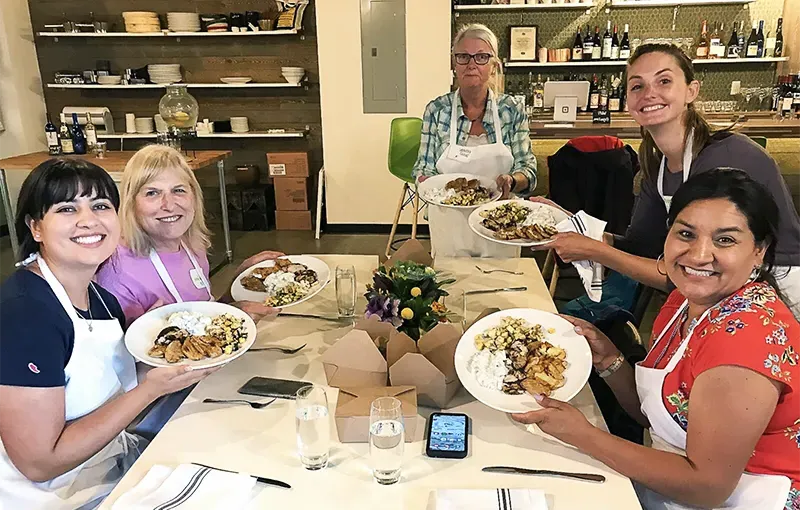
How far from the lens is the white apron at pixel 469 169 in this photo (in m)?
2.84

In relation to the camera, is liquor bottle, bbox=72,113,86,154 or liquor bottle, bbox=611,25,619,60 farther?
liquor bottle, bbox=611,25,619,60

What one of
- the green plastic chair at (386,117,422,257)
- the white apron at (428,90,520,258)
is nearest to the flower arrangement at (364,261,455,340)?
the white apron at (428,90,520,258)

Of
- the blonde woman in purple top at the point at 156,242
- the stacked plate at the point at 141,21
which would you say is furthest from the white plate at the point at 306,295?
the stacked plate at the point at 141,21

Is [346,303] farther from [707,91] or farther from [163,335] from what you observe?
[707,91]

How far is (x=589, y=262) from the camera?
198cm

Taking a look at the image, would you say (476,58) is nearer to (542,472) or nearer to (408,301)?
(408,301)

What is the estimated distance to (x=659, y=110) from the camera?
6.13 feet

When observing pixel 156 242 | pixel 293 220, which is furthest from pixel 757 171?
pixel 293 220

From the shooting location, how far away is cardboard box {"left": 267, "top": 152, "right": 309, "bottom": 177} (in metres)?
5.45

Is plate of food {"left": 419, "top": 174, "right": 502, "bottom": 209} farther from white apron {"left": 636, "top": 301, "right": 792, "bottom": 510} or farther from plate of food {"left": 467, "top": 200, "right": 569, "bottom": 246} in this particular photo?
white apron {"left": 636, "top": 301, "right": 792, "bottom": 510}

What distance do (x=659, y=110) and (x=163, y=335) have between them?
5.06ft

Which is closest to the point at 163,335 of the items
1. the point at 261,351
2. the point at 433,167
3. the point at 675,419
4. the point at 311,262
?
the point at 261,351

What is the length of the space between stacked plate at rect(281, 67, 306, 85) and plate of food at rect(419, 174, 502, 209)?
3.00 m

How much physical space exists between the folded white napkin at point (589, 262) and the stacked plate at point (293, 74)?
12.5 feet
